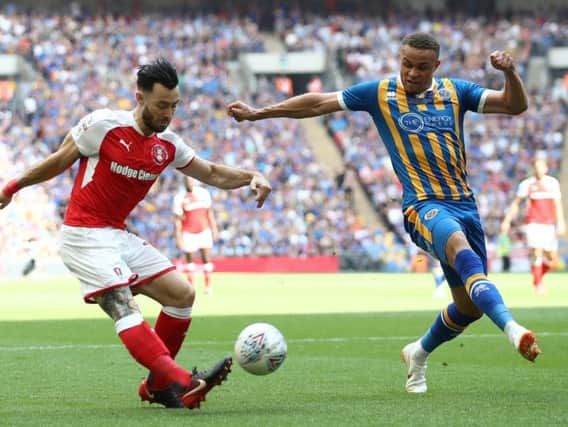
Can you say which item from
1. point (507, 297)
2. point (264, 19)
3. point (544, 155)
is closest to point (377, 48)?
point (264, 19)

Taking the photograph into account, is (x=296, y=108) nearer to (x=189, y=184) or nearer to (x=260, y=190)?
(x=260, y=190)

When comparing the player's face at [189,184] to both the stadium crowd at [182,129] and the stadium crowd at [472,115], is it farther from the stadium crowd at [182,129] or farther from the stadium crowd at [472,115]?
the stadium crowd at [472,115]

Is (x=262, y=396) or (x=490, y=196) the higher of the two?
(x=262, y=396)

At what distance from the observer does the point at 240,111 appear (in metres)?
8.55

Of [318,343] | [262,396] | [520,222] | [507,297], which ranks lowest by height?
[520,222]

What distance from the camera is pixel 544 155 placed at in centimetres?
4225

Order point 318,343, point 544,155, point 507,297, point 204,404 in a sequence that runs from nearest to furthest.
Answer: point 204,404, point 318,343, point 507,297, point 544,155

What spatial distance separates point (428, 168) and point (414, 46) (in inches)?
33.1

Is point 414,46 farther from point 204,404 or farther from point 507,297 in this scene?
point 507,297

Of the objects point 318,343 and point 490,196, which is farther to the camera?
point 490,196

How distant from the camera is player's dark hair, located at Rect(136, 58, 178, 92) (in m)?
7.48

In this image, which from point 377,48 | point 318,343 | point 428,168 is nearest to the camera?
point 428,168

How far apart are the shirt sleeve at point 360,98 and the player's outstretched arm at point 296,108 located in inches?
2.0

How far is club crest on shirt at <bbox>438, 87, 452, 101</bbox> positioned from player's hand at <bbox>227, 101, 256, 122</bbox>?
→ 131 centimetres
